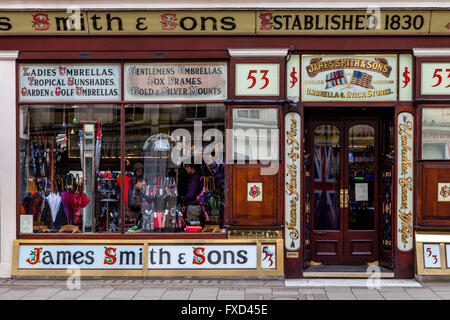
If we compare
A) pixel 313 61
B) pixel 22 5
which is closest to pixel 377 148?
pixel 313 61

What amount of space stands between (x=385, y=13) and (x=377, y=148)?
2535 mm

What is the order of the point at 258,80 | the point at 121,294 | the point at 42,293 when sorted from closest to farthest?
the point at 121,294 < the point at 42,293 < the point at 258,80

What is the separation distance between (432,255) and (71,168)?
6937 mm

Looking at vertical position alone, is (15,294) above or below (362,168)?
below

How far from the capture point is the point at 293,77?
8.92 meters

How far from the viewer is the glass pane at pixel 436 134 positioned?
8.78 m

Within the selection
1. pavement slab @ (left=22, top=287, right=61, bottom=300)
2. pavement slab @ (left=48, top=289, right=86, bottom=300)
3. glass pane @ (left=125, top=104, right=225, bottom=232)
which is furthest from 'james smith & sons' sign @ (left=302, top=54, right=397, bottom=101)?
pavement slab @ (left=22, top=287, right=61, bottom=300)

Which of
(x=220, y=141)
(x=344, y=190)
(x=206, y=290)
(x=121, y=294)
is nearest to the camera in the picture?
(x=121, y=294)

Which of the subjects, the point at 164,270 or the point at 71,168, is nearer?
the point at 164,270

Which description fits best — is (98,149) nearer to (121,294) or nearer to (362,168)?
(121,294)

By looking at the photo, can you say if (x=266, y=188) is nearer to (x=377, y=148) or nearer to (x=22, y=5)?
(x=377, y=148)

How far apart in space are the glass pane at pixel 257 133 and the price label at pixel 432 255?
10.4 ft

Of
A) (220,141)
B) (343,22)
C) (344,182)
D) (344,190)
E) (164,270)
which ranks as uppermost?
(343,22)

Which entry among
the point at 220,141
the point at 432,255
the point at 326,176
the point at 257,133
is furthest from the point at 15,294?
the point at 432,255
